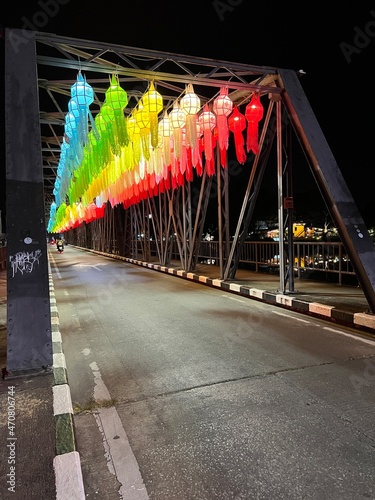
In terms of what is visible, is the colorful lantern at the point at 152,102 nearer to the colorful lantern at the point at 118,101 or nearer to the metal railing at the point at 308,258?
the colorful lantern at the point at 118,101

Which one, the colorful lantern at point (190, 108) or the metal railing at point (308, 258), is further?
the metal railing at point (308, 258)

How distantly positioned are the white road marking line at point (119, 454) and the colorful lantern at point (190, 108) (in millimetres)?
6678

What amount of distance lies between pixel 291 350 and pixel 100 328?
3887 mm

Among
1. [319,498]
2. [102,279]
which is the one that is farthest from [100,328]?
[102,279]

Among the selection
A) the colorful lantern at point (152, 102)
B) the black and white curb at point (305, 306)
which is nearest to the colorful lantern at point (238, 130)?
the colorful lantern at point (152, 102)

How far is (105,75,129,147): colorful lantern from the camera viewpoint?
326 inches

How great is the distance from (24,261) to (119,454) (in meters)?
2.77

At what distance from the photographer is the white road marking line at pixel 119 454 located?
2.78 m

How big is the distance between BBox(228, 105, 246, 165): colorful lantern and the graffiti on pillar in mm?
5970

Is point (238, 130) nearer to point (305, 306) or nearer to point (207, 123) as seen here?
point (207, 123)

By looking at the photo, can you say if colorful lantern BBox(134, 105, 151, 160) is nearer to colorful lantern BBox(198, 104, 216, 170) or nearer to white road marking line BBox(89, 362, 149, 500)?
colorful lantern BBox(198, 104, 216, 170)

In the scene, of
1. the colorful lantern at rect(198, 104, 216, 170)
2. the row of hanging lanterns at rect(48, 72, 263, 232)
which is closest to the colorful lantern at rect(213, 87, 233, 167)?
the row of hanging lanterns at rect(48, 72, 263, 232)

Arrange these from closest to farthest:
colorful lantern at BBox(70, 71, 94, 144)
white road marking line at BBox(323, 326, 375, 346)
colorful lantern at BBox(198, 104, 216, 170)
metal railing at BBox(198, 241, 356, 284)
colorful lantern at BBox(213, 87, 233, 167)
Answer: white road marking line at BBox(323, 326, 375, 346)
colorful lantern at BBox(70, 71, 94, 144)
colorful lantern at BBox(213, 87, 233, 167)
colorful lantern at BBox(198, 104, 216, 170)
metal railing at BBox(198, 241, 356, 284)

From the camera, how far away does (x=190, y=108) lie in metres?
8.96
